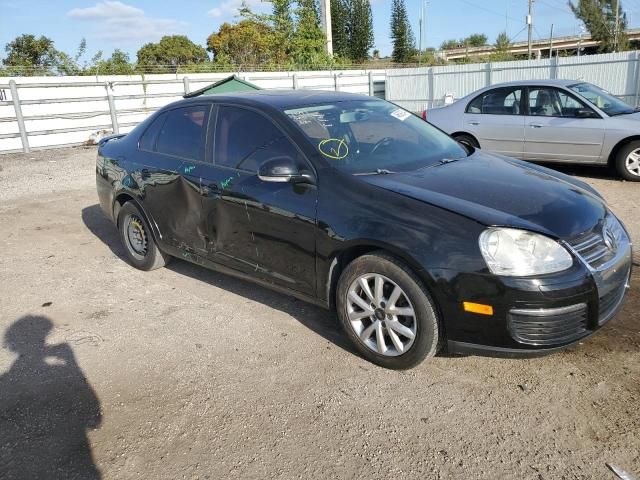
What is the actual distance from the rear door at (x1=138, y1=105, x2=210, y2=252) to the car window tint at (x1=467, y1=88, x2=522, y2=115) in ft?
20.0

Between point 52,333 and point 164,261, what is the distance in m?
1.35

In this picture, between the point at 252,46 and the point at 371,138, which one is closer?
the point at 371,138

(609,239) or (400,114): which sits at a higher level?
(400,114)

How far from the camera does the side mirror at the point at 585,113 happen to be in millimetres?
8121

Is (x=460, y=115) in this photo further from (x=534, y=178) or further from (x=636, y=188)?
(x=534, y=178)

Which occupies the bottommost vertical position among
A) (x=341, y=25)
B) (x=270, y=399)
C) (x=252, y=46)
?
(x=270, y=399)

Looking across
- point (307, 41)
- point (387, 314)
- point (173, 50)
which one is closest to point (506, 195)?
point (387, 314)

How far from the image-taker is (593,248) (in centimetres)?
301

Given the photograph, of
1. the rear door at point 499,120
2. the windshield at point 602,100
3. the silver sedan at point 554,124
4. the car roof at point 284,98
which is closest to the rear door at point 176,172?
the car roof at point 284,98

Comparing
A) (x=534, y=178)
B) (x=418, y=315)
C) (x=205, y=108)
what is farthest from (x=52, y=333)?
(x=534, y=178)

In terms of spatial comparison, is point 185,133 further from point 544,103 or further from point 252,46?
point 252,46

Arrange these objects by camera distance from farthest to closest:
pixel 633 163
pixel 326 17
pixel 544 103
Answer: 1. pixel 326 17
2. pixel 544 103
3. pixel 633 163

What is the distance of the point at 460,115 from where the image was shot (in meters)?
9.42

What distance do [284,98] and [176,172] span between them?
1.10m
